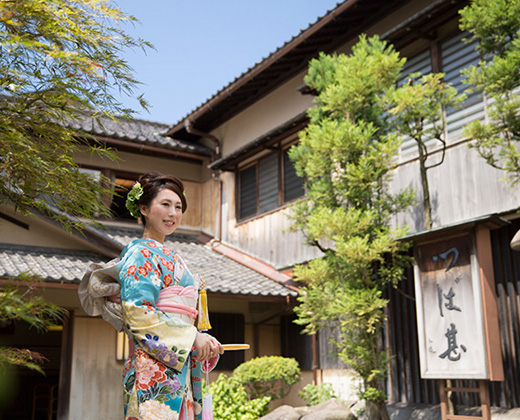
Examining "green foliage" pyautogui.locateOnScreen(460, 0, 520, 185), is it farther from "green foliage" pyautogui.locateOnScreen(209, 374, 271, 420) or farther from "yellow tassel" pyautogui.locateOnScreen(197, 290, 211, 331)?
"green foliage" pyautogui.locateOnScreen(209, 374, 271, 420)

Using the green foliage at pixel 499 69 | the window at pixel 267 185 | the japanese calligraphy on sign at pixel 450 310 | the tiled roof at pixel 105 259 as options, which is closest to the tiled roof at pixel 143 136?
the window at pixel 267 185

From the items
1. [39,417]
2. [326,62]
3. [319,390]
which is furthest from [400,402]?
[39,417]

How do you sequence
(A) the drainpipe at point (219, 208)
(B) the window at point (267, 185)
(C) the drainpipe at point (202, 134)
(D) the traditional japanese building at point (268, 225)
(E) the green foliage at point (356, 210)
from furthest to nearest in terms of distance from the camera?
1. (C) the drainpipe at point (202, 134)
2. (A) the drainpipe at point (219, 208)
3. (B) the window at point (267, 185)
4. (D) the traditional japanese building at point (268, 225)
5. (E) the green foliage at point (356, 210)

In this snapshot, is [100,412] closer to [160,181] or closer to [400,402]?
[400,402]

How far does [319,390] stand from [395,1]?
6866 mm

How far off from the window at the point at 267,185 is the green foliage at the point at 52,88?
27.6 ft

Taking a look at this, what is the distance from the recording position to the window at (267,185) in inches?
490

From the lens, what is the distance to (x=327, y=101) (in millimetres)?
8641

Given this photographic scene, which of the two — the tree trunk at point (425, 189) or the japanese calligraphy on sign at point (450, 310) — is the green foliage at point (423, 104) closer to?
the tree trunk at point (425, 189)

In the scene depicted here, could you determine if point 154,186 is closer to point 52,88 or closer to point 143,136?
point 52,88

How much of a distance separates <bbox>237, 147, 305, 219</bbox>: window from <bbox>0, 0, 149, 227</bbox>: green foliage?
842 cm

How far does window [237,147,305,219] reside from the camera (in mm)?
12453

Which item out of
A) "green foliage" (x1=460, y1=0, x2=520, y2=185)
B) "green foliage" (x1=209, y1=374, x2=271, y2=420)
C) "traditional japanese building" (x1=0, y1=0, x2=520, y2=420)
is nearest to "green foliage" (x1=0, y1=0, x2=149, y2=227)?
"traditional japanese building" (x1=0, y1=0, x2=520, y2=420)

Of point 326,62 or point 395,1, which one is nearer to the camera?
point 326,62
